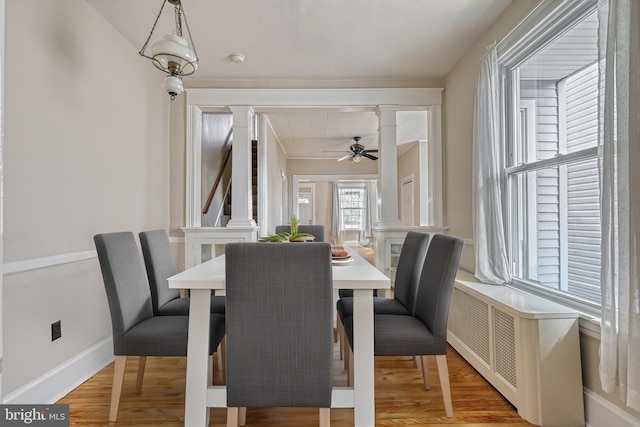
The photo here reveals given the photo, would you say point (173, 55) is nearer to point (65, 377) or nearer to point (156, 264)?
point (156, 264)

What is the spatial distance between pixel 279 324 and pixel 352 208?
895cm

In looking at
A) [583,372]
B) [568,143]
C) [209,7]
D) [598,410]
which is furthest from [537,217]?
[209,7]

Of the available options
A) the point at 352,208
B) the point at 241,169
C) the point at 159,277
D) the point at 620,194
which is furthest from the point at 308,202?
the point at 620,194

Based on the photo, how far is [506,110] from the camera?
8.13 feet

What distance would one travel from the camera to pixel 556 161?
6.64 ft

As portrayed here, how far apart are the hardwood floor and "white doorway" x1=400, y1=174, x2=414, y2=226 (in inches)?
203

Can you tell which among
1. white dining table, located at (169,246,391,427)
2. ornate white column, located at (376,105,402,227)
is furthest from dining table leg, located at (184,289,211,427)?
ornate white column, located at (376,105,402,227)

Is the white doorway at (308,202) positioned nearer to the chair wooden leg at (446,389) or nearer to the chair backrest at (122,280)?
the chair backrest at (122,280)

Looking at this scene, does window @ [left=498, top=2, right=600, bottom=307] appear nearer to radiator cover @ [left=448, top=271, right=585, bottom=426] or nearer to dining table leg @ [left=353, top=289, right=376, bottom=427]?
radiator cover @ [left=448, top=271, right=585, bottom=426]

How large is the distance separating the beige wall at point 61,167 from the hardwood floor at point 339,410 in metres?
0.37

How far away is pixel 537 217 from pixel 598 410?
3.69 ft

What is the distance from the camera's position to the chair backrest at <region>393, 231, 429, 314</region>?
2.12m

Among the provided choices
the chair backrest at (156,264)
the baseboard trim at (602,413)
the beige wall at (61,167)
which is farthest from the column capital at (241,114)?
the baseboard trim at (602,413)

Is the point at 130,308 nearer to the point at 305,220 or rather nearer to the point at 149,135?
the point at 149,135
